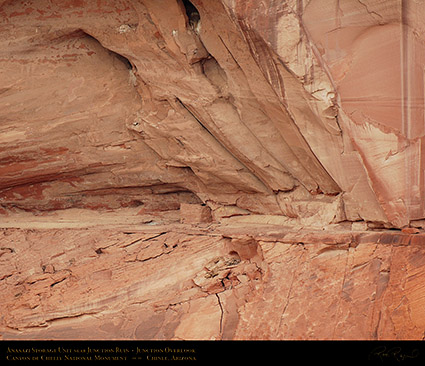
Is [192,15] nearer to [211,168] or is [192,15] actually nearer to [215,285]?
[211,168]

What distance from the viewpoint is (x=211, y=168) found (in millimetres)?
5449

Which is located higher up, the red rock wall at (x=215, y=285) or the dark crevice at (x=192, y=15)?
the dark crevice at (x=192, y=15)

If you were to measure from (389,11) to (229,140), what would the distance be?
182cm

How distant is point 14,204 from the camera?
6309 mm

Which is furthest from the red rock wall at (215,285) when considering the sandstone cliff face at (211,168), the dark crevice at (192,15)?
the dark crevice at (192,15)

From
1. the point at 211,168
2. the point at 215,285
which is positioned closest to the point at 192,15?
the point at 211,168

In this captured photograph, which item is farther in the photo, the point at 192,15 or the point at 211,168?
the point at 211,168

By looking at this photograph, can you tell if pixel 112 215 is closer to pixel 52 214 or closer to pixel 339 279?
pixel 52 214

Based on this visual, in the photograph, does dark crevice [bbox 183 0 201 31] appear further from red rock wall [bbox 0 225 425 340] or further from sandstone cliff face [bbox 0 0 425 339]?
red rock wall [bbox 0 225 425 340]

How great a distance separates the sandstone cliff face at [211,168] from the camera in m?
4.15

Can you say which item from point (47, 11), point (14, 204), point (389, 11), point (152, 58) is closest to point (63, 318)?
point (14, 204)

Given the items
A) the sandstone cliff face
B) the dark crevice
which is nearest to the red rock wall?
the sandstone cliff face

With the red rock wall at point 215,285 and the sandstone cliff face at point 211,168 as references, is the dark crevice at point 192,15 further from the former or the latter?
the red rock wall at point 215,285

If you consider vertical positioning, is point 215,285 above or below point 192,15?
below
